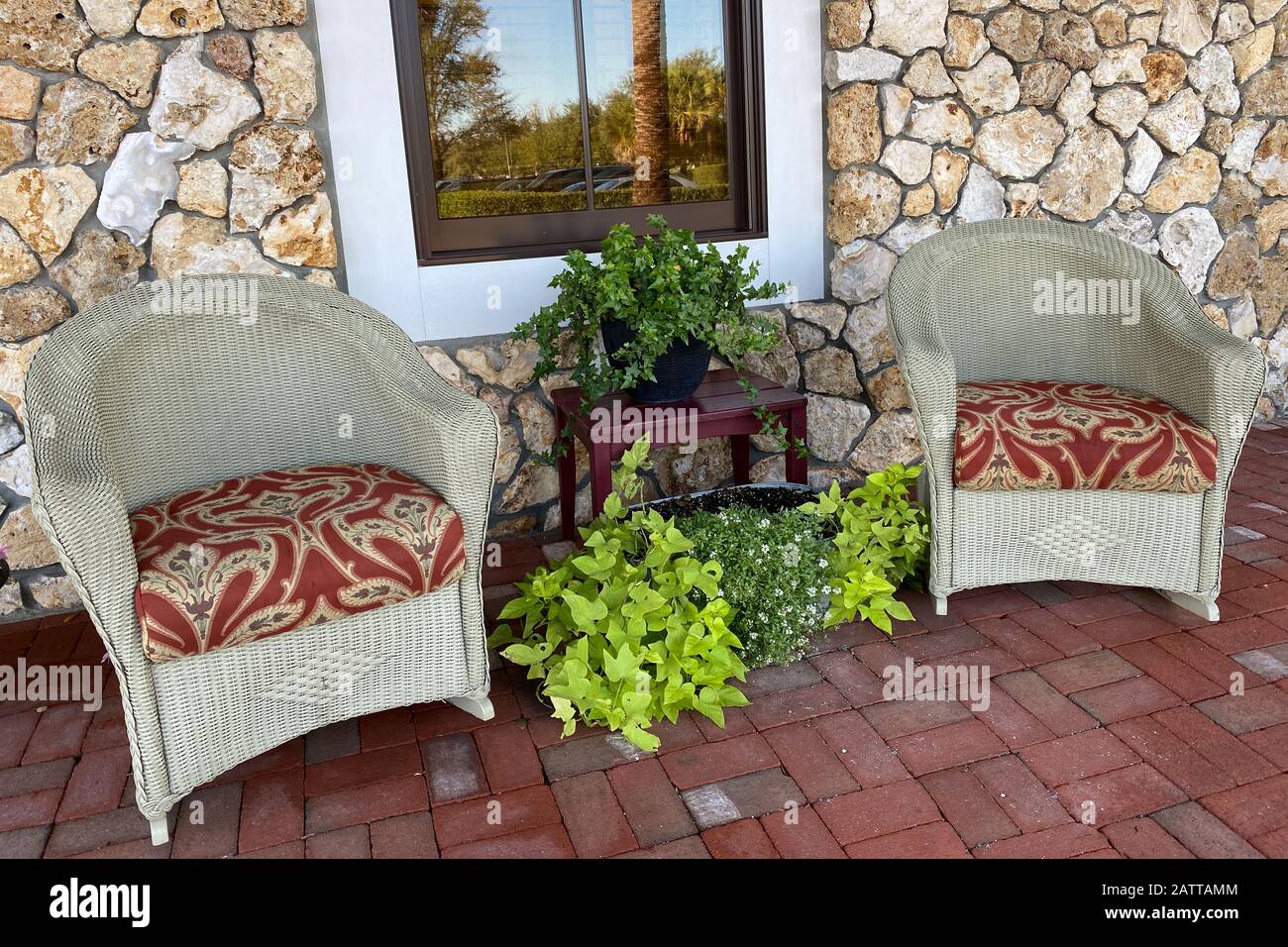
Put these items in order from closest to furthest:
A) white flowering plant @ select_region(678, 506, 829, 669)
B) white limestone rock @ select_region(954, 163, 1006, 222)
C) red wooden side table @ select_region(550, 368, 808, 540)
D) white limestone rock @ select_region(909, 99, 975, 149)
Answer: white flowering plant @ select_region(678, 506, 829, 669), red wooden side table @ select_region(550, 368, 808, 540), white limestone rock @ select_region(909, 99, 975, 149), white limestone rock @ select_region(954, 163, 1006, 222)

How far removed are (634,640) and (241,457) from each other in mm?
981

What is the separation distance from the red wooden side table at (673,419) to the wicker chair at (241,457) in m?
0.57

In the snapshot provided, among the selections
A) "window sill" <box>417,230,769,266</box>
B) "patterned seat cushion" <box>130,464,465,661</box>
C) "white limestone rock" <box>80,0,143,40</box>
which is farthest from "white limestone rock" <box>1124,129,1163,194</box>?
"white limestone rock" <box>80,0,143,40</box>

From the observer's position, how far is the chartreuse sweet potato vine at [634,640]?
6.81 feet

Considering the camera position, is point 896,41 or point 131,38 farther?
point 896,41

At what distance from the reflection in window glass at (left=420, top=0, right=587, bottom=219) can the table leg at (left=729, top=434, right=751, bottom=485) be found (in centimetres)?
87

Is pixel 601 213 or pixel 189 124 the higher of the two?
pixel 189 124

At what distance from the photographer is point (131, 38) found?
8.14 feet

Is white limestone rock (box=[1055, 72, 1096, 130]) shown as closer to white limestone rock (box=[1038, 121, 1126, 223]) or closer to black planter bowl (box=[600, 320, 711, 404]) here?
white limestone rock (box=[1038, 121, 1126, 223])

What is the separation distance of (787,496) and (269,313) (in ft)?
4.54

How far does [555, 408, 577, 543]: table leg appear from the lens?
306 centimetres

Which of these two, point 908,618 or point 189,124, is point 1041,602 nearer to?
point 908,618
